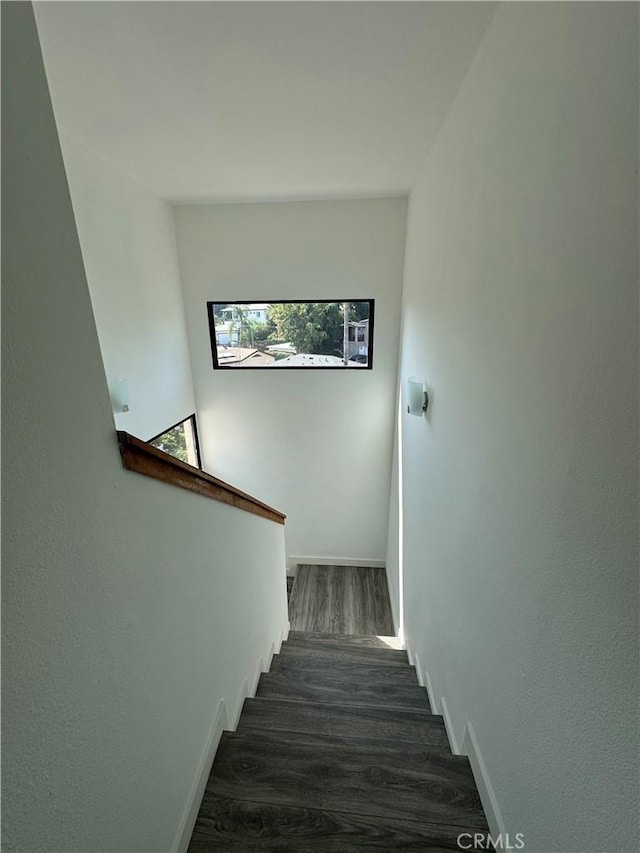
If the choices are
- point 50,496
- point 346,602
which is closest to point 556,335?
point 50,496

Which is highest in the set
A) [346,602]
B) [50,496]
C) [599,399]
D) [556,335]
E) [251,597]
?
[556,335]

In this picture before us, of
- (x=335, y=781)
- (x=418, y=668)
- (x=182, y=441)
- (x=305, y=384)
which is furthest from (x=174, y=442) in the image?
(x=335, y=781)

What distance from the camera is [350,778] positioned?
1.20 m

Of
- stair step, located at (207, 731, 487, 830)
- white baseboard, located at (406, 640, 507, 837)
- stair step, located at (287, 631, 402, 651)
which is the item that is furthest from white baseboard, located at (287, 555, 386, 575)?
stair step, located at (207, 731, 487, 830)

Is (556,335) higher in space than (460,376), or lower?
higher

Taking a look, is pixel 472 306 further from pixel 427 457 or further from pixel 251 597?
pixel 251 597

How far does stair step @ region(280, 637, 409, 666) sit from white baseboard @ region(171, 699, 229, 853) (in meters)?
1.16

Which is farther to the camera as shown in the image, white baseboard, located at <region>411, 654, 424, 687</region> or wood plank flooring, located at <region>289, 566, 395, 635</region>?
wood plank flooring, located at <region>289, 566, 395, 635</region>

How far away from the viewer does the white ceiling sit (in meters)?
1.28

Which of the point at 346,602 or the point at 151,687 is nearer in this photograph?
the point at 151,687

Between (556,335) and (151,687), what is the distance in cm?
126

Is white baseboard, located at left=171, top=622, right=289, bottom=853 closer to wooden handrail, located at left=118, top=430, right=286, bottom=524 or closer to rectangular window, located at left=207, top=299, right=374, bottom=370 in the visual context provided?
wooden handrail, located at left=118, top=430, right=286, bottom=524

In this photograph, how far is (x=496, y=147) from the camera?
46.4 inches

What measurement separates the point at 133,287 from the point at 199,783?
2.96m
